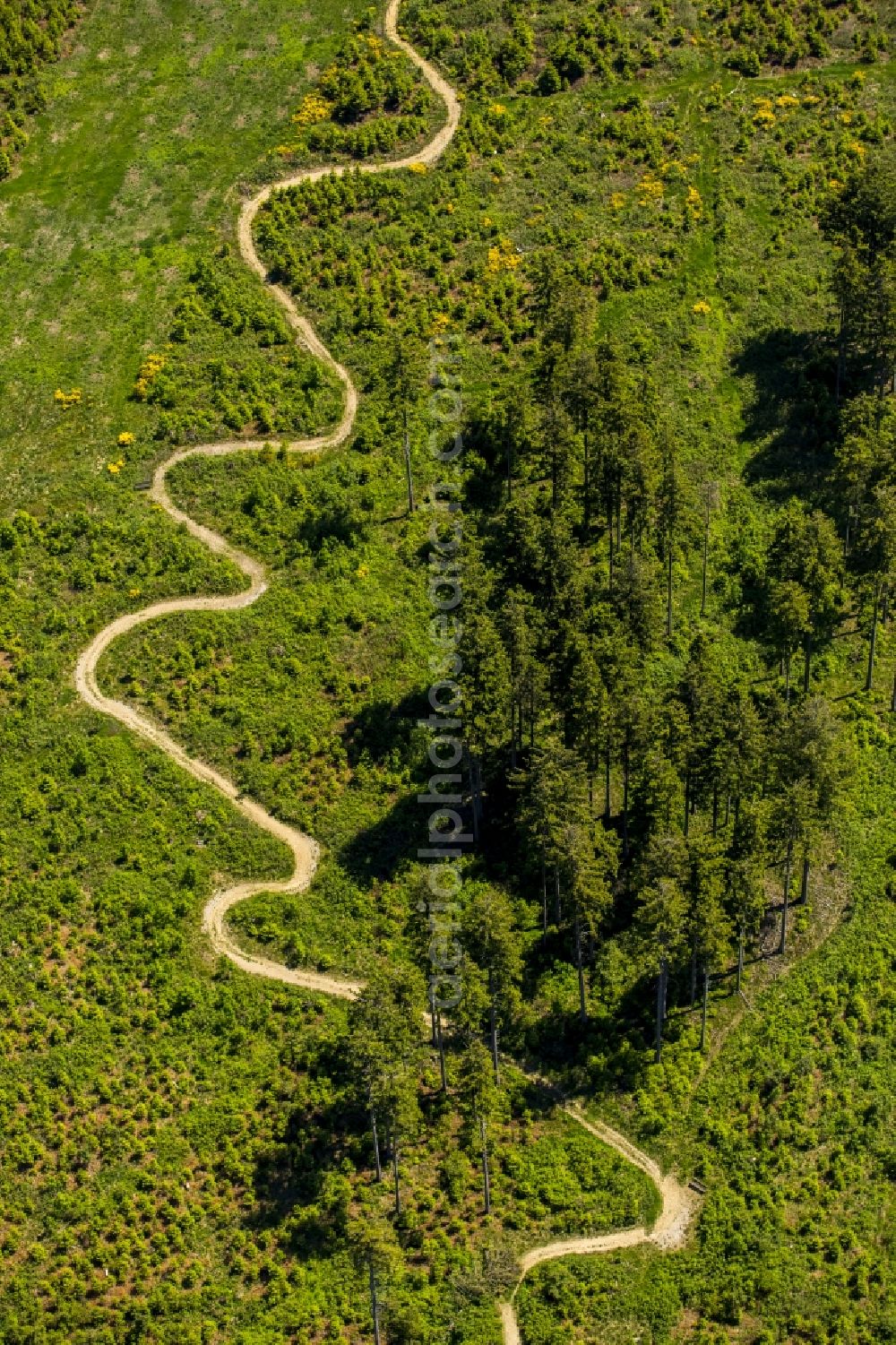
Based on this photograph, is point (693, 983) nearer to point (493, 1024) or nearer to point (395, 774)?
point (493, 1024)

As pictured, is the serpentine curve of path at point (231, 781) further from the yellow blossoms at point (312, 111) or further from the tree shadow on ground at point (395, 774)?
the yellow blossoms at point (312, 111)

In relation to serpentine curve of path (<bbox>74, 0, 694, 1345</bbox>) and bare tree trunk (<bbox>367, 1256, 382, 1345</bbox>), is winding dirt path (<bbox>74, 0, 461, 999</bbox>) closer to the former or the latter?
serpentine curve of path (<bbox>74, 0, 694, 1345</bbox>)

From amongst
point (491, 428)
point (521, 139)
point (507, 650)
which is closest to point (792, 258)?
point (521, 139)

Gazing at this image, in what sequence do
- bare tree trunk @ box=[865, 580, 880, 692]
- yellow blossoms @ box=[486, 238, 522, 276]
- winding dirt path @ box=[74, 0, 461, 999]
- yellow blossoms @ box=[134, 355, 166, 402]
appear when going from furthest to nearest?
yellow blossoms @ box=[486, 238, 522, 276]
yellow blossoms @ box=[134, 355, 166, 402]
bare tree trunk @ box=[865, 580, 880, 692]
winding dirt path @ box=[74, 0, 461, 999]

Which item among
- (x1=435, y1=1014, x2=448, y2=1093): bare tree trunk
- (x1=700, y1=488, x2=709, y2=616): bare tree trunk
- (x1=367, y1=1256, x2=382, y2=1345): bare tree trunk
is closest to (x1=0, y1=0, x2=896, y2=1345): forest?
(x1=435, y1=1014, x2=448, y2=1093): bare tree trunk

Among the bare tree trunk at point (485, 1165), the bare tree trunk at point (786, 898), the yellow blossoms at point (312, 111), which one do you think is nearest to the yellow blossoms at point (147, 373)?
the yellow blossoms at point (312, 111)

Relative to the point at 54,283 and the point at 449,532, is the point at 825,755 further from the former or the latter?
the point at 54,283
